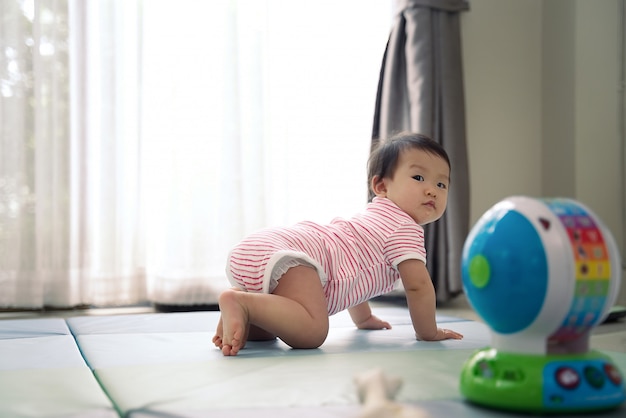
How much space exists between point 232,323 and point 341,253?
0.33m

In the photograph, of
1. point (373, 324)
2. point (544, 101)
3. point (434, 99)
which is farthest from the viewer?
point (544, 101)

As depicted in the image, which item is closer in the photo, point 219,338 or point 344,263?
point 219,338

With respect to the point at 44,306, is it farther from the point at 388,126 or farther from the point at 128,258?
the point at 388,126

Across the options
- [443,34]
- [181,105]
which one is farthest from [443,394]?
[443,34]

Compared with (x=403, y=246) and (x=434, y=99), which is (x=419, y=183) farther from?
(x=434, y=99)

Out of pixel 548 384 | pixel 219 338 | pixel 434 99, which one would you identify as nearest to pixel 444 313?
pixel 434 99

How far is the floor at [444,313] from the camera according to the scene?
1700 mm

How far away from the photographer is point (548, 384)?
2.71 ft

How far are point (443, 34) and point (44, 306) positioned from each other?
76.8 inches

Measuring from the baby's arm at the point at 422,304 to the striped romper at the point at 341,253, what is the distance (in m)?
0.04

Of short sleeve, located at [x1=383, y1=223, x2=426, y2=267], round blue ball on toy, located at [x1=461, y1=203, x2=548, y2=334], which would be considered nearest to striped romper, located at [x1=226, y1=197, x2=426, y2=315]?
short sleeve, located at [x1=383, y1=223, x2=426, y2=267]

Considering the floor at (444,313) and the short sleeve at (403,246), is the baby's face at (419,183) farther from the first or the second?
the floor at (444,313)

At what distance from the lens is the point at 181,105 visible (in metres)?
2.75

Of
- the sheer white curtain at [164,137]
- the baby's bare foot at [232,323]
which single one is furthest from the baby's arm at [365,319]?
the sheer white curtain at [164,137]
